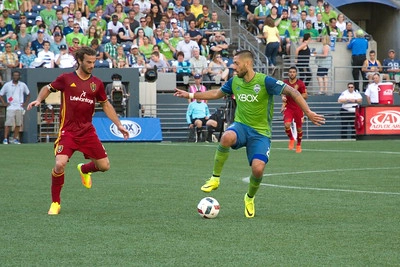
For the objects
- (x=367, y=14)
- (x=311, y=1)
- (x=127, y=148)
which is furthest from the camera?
(x=367, y=14)

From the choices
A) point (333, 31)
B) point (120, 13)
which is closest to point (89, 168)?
point (120, 13)

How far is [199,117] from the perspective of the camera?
29.0 metres

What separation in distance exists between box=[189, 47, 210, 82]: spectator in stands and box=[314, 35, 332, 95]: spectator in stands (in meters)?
4.01

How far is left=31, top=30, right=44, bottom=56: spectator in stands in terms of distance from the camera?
28434 mm

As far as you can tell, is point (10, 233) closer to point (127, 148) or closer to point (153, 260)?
point (153, 260)

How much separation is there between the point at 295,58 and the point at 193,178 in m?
17.0

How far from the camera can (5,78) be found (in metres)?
28.4

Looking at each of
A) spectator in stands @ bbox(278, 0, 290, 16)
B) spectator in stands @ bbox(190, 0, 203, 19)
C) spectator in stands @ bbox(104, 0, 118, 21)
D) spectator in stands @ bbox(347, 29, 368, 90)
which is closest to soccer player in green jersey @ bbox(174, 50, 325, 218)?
spectator in stands @ bbox(104, 0, 118, 21)

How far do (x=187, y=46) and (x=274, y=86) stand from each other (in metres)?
20.1

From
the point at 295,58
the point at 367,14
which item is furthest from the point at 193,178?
the point at 367,14

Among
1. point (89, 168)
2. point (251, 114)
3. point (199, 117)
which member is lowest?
point (89, 168)

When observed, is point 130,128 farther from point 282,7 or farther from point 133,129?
point 282,7

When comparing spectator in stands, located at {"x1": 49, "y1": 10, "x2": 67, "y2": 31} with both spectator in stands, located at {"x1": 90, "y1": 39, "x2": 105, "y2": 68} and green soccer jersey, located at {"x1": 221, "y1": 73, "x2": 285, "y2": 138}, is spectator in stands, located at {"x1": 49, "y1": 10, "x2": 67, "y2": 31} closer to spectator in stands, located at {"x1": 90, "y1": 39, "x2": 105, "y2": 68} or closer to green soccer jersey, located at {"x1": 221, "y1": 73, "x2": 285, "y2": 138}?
spectator in stands, located at {"x1": 90, "y1": 39, "x2": 105, "y2": 68}

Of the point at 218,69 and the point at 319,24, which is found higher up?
the point at 319,24
